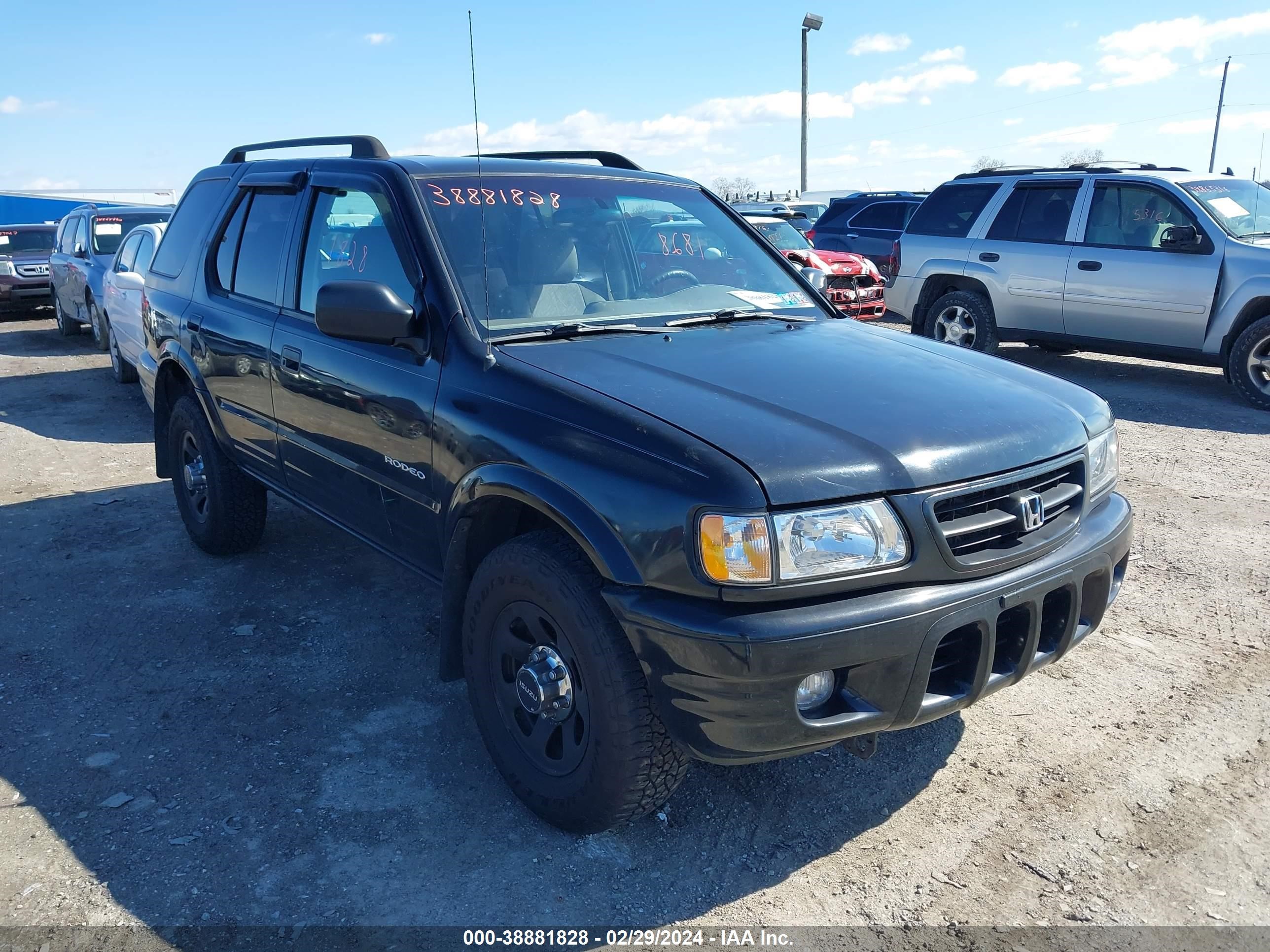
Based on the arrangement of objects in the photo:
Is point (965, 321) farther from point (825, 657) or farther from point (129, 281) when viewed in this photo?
point (825, 657)

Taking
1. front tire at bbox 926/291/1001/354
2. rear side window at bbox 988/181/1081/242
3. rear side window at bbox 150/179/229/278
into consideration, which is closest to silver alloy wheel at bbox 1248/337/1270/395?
rear side window at bbox 988/181/1081/242

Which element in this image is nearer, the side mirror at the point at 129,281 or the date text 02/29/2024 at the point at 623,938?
the date text 02/29/2024 at the point at 623,938

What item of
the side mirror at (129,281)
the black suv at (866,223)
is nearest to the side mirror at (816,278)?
the side mirror at (129,281)

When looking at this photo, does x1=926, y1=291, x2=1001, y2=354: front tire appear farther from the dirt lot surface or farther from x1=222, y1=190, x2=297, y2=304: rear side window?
x1=222, y1=190, x2=297, y2=304: rear side window

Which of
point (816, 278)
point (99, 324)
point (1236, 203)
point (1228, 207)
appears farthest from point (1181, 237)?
point (99, 324)

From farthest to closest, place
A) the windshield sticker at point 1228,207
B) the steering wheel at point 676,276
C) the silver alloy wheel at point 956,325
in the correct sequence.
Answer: the silver alloy wheel at point 956,325
the windshield sticker at point 1228,207
the steering wheel at point 676,276

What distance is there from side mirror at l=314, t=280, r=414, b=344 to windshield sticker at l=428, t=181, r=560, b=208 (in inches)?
20.5

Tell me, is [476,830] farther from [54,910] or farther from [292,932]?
[54,910]

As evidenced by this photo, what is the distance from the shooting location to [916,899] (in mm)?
2611

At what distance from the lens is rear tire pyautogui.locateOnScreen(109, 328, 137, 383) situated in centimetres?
982

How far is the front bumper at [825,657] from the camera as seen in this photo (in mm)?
2314

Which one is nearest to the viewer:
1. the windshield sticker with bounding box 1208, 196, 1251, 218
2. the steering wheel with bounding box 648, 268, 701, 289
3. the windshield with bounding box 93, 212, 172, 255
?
the steering wheel with bounding box 648, 268, 701, 289

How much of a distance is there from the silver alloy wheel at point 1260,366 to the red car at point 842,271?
13.5 ft

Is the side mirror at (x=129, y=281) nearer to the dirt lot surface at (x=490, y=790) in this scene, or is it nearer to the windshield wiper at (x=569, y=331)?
the dirt lot surface at (x=490, y=790)
